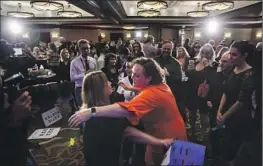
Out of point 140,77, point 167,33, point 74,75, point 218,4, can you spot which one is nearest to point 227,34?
point 167,33

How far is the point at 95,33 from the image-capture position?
1132 centimetres

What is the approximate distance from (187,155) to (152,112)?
394mm


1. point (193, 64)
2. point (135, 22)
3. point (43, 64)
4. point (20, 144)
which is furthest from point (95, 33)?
point (20, 144)

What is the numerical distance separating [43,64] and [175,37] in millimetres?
11326

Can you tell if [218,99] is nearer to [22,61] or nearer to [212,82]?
Result: [212,82]

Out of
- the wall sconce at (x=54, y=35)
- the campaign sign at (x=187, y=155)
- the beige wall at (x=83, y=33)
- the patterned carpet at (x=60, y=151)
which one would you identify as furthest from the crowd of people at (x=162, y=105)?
the wall sconce at (x=54, y=35)

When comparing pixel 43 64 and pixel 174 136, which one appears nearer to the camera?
pixel 174 136

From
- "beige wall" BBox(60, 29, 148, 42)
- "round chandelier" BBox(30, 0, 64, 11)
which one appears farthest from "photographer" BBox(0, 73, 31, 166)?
"beige wall" BBox(60, 29, 148, 42)

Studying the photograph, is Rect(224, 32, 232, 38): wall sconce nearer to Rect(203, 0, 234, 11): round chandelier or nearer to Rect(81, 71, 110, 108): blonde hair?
Rect(203, 0, 234, 11): round chandelier

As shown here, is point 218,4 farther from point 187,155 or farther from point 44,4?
point 187,155

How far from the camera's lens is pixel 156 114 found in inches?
52.3

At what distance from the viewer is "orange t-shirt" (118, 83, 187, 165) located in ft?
4.15

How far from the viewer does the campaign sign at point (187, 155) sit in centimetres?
98

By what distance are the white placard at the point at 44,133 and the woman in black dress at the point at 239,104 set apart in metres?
2.35
